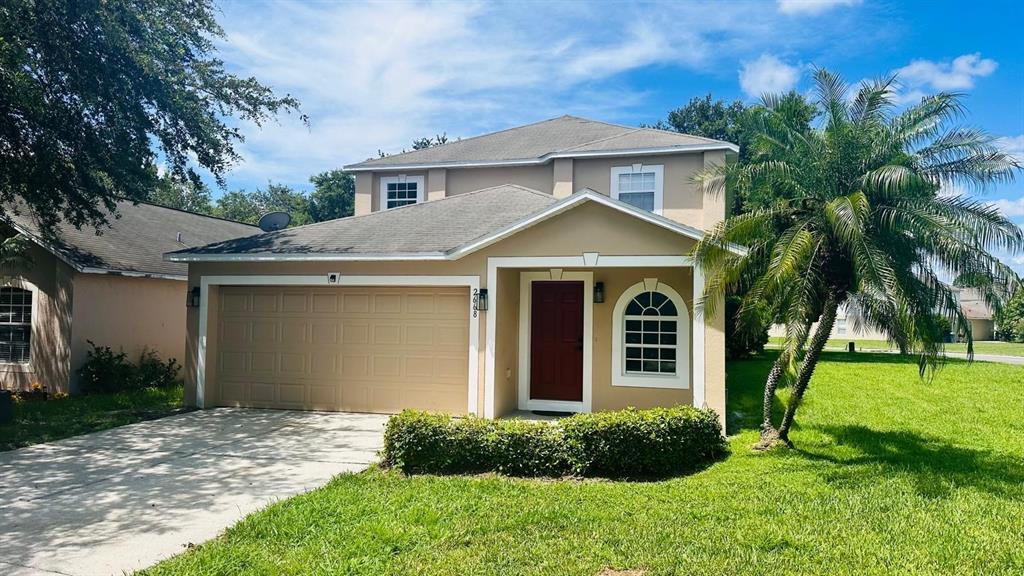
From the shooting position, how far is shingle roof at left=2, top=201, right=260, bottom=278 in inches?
530

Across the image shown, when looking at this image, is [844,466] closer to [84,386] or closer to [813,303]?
[813,303]

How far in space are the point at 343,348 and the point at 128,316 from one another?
687 cm

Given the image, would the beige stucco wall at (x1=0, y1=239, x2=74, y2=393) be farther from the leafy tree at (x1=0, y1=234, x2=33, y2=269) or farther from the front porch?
the front porch

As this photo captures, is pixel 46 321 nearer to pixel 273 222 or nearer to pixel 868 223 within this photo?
pixel 273 222

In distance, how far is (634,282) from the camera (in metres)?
10.8

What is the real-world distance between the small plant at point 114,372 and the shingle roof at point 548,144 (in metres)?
7.28

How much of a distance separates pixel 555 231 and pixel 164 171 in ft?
28.1

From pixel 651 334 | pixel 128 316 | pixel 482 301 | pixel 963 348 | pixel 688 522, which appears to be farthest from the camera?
pixel 963 348

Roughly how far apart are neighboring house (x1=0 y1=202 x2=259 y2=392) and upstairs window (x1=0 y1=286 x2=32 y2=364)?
0.07ft

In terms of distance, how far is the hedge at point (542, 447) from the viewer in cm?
704

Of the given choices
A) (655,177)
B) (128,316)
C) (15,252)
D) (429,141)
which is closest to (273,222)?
(128,316)

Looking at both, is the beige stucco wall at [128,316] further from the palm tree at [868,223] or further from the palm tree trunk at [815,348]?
the palm tree trunk at [815,348]

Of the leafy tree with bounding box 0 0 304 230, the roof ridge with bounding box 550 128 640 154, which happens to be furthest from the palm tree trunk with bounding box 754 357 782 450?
the leafy tree with bounding box 0 0 304 230

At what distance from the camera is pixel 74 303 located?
13484mm
